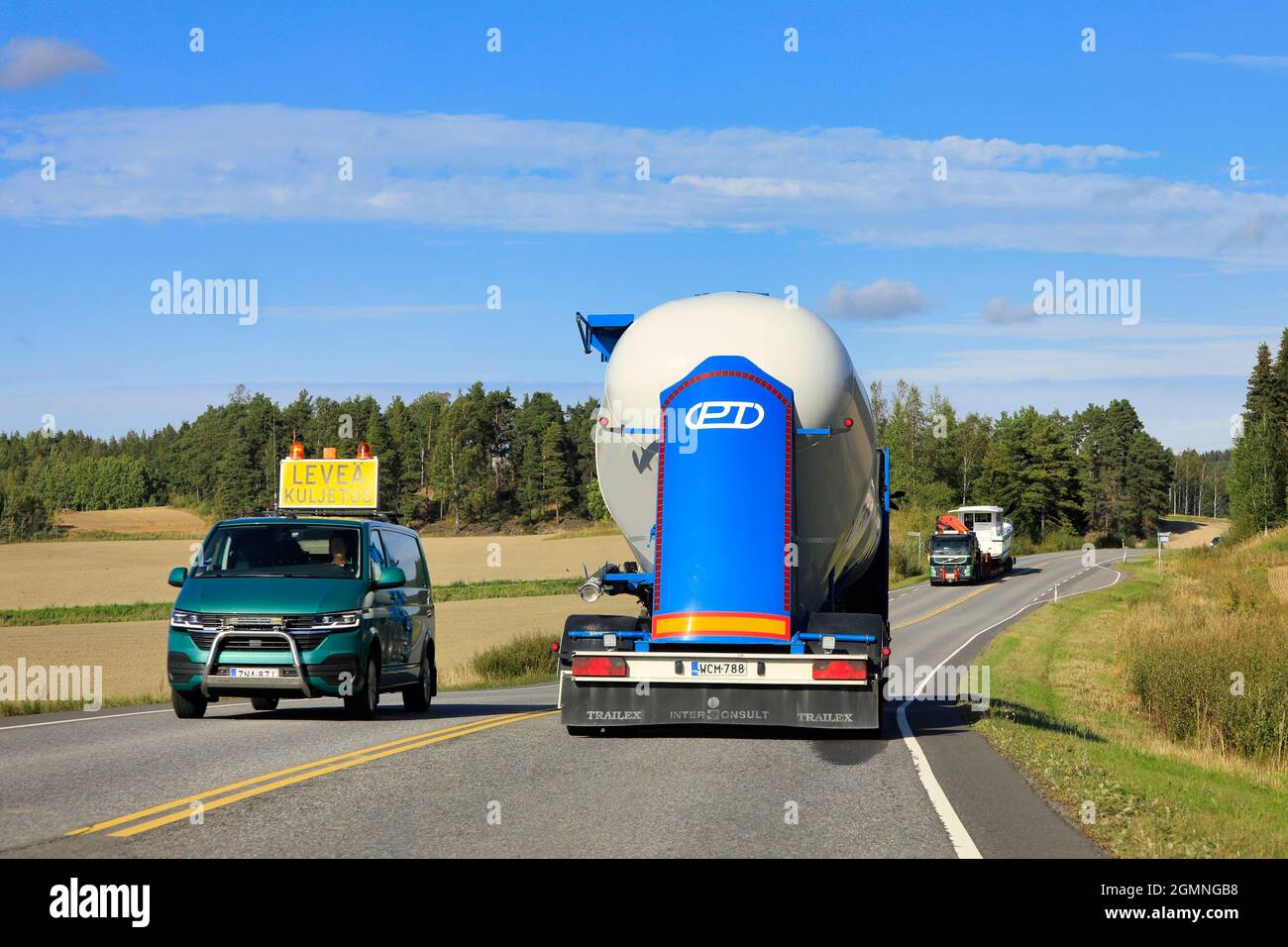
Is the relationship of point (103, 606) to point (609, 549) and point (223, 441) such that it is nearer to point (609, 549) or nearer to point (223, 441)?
point (609, 549)

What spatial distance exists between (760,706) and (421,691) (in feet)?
18.7

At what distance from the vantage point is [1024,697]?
27.2 meters

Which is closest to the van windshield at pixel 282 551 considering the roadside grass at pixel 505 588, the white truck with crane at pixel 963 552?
the roadside grass at pixel 505 588

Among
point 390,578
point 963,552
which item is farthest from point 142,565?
point 390,578

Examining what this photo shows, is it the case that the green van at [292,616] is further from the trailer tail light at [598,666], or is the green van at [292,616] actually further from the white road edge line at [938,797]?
the white road edge line at [938,797]

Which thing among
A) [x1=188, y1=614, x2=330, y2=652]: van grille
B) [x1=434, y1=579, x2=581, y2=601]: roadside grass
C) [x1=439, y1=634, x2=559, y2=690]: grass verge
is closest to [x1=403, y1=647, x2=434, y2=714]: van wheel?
[x1=188, y1=614, x2=330, y2=652]: van grille

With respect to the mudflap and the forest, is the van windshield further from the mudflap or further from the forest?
the forest

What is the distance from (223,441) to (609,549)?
2781 inches

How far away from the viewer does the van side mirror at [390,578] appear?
14852 mm

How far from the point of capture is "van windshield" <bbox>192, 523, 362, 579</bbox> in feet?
47.5

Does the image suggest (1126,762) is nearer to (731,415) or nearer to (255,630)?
(731,415)

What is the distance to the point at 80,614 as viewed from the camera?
197 feet

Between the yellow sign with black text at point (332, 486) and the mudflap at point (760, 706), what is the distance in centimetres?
537

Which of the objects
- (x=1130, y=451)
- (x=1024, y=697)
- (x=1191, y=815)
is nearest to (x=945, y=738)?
(x=1191, y=815)
